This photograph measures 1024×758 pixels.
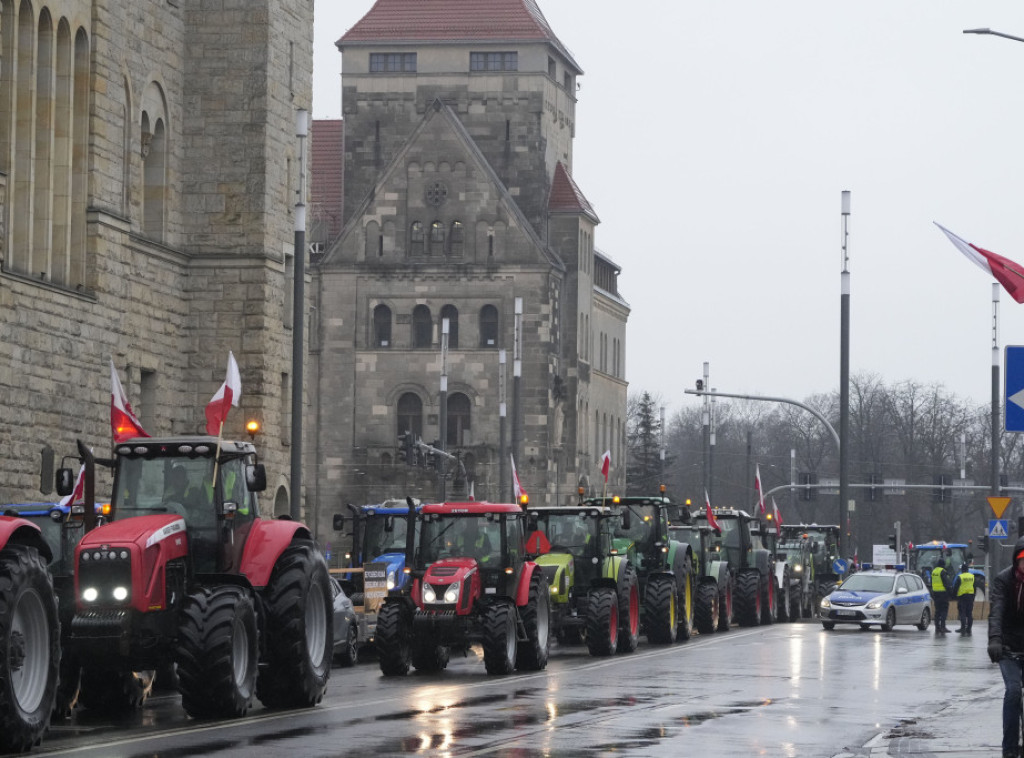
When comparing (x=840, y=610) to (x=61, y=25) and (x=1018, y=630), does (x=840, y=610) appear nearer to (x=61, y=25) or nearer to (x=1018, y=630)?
(x=61, y=25)

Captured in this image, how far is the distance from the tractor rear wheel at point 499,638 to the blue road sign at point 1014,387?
7594 millimetres

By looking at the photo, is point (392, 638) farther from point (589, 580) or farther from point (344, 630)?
point (589, 580)

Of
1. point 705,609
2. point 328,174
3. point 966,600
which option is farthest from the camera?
point 328,174

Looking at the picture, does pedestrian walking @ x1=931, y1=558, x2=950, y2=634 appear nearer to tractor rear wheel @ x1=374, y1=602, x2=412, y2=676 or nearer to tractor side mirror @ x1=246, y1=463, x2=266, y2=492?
tractor rear wheel @ x1=374, y1=602, x2=412, y2=676

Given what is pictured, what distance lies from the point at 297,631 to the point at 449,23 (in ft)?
228

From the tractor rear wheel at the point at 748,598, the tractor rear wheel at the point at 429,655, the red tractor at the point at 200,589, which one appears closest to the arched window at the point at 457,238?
the tractor rear wheel at the point at 748,598

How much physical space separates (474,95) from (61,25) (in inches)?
1844

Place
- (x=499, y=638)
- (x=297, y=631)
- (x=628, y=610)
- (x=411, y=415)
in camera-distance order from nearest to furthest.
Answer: (x=297, y=631)
(x=499, y=638)
(x=628, y=610)
(x=411, y=415)

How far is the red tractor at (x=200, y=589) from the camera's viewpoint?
1706 centimetres

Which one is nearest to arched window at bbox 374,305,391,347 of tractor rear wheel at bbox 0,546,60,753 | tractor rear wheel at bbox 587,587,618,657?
tractor rear wheel at bbox 587,587,618,657

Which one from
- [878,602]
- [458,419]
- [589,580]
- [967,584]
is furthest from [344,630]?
[458,419]

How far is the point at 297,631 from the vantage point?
18812 mm

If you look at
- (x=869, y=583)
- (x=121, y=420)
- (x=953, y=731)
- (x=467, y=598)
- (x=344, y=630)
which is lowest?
(x=953, y=731)

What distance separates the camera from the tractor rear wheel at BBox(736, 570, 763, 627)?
4288cm
